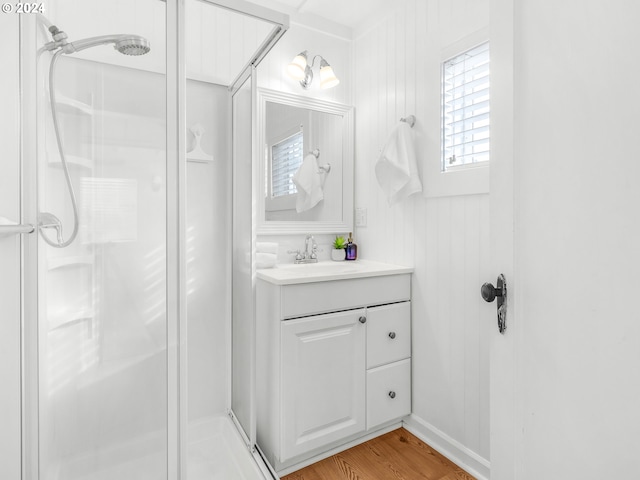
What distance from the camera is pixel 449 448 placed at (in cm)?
170

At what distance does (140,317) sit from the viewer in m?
0.95

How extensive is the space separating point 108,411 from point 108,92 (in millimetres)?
836

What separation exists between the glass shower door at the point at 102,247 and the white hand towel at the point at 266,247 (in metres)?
0.93

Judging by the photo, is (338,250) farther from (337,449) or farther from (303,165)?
(337,449)

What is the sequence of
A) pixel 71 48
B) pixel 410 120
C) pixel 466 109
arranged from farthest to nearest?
pixel 410 120, pixel 466 109, pixel 71 48

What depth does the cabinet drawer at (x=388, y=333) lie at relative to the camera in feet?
5.80

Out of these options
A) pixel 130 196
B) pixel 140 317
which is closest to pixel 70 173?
pixel 130 196

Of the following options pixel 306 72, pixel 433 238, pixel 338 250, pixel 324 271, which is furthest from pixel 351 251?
pixel 306 72

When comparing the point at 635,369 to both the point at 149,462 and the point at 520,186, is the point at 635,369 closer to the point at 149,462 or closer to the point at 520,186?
the point at 520,186

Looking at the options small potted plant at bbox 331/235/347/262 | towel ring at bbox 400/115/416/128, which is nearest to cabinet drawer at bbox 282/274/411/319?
small potted plant at bbox 331/235/347/262

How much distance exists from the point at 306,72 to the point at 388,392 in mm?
1906

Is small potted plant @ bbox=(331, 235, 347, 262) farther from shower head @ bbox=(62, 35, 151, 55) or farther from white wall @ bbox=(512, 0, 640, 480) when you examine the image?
shower head @ bbox=(62, 35, 151, 55)

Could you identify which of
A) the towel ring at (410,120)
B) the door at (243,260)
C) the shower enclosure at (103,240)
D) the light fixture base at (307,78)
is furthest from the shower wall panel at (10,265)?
the towel ring at (410,120)

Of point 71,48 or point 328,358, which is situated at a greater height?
point 71,48
